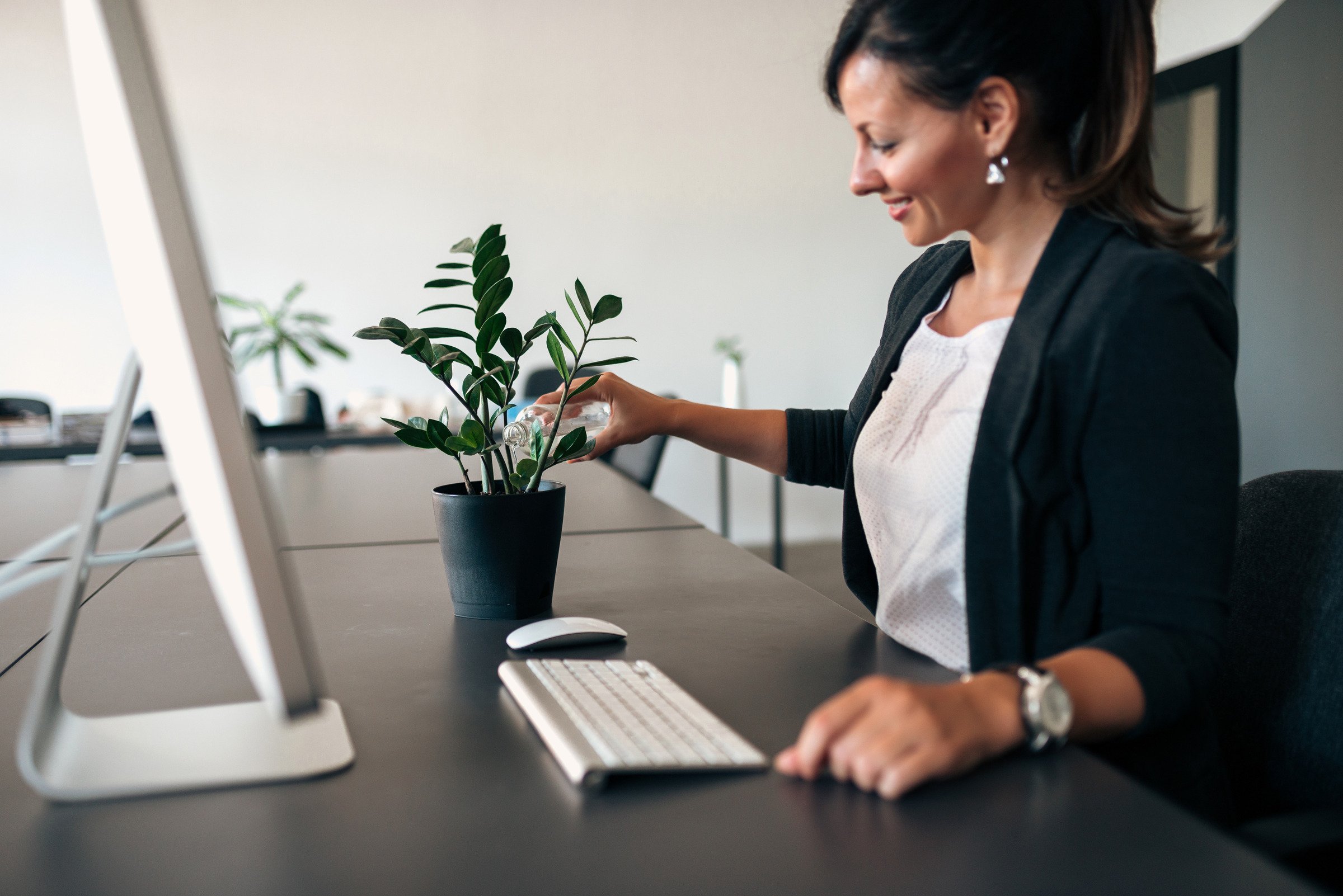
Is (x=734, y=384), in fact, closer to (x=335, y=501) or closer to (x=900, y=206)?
(x=335, y=501)

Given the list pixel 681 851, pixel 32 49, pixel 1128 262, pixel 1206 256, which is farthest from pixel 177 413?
pixel 32 49

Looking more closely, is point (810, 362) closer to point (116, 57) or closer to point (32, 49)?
point (32, 49)

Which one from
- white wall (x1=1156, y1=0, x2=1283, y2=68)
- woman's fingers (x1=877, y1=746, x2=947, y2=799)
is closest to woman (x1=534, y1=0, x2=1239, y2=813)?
woman's fingers (x1=877, y1=746, x2=947, y2=799)

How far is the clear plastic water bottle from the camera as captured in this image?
39.8 inches

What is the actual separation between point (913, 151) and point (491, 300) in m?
0.43

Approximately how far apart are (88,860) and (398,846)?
15cm

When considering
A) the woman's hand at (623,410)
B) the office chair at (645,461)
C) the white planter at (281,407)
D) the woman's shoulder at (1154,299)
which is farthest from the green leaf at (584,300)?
the white planter at (281,407)

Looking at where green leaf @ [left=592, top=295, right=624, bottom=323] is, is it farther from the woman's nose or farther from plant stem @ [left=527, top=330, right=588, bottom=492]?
the woman's nose

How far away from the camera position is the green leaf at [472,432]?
0.88 meters

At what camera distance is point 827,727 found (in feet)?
1.82

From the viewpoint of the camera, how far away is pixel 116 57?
1.50ft

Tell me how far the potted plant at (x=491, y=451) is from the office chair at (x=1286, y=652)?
636 millimetres

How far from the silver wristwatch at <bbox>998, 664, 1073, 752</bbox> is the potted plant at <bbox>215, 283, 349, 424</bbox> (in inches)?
127

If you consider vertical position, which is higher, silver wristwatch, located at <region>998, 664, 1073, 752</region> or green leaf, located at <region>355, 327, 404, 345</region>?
green leaf, located at <region>355, 327, 404, 345</region>
